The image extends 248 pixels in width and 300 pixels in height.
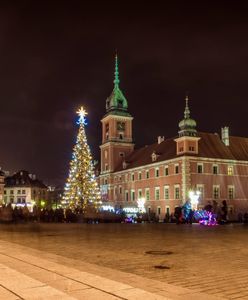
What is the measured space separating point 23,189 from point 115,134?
160 ft

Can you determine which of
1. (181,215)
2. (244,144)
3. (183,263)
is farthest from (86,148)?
(183,263)

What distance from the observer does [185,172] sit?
59.1 meters

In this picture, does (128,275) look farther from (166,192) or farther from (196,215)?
(166,192)

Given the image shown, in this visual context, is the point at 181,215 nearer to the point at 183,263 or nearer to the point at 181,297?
the point at 183,263

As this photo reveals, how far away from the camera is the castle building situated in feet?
198

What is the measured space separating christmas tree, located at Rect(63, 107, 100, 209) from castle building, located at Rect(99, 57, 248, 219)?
1663 cm

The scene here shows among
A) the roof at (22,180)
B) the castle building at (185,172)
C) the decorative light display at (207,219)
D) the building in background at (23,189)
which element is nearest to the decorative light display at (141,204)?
the castle building at (185,172)

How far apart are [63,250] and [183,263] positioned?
15.2ft

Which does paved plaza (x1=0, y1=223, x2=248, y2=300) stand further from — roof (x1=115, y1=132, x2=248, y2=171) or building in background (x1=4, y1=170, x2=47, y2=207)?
building in background (x1=4, y1=170, x2=47, y2=207)

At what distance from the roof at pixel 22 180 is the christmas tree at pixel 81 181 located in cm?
7505

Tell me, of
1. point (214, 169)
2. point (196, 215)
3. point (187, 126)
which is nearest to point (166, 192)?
point (214, 169)

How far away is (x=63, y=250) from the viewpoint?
13.8 metres

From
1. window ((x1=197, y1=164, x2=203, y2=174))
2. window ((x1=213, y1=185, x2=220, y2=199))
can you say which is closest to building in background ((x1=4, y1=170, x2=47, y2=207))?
window ((x1=197, y1=164, x2=203, y2=174))

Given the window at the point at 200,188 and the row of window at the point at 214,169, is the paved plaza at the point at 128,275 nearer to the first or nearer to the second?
the window at the point at 200,188
